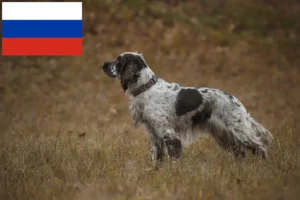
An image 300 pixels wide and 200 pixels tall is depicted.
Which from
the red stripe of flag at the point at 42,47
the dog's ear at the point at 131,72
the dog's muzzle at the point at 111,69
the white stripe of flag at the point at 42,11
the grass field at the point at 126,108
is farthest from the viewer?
the red stripe of flag at the point at 42,47

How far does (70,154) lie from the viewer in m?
5.64

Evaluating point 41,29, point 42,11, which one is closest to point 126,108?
point 41,29

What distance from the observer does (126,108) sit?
1073 cm

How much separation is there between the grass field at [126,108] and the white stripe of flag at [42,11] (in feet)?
4.58

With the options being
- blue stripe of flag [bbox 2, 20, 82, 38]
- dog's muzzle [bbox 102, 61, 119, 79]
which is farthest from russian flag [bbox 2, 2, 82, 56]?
dog's muzzle [bbox 102, 61, 119, 79]

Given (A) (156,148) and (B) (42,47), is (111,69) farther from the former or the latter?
(B) (42,47)

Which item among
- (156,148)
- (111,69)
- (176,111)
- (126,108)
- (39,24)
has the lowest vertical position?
(156,148)

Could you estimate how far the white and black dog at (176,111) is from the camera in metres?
5.60

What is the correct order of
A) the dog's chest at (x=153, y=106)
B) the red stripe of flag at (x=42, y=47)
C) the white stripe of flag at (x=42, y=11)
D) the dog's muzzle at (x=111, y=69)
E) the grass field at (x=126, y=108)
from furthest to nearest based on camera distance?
the red stripe of flag at (x=42, y=47)
the white stripe of flag at (x=42, y=11)
the dog's muzzle at (x=111, y=69)
the dog's chest at (x=153, y=106)
the grass field at (x=126, y=108)

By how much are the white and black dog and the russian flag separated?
260 inches

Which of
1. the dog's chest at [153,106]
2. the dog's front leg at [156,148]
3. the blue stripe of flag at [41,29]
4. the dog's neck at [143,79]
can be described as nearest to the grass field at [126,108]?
the dog's front leg at [156,148]

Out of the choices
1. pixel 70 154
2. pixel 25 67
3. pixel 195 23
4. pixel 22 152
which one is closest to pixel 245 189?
pixel 70 154

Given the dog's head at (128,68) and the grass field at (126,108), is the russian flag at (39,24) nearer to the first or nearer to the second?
the grass field at (126,108)

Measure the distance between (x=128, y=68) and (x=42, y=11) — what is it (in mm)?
7355
